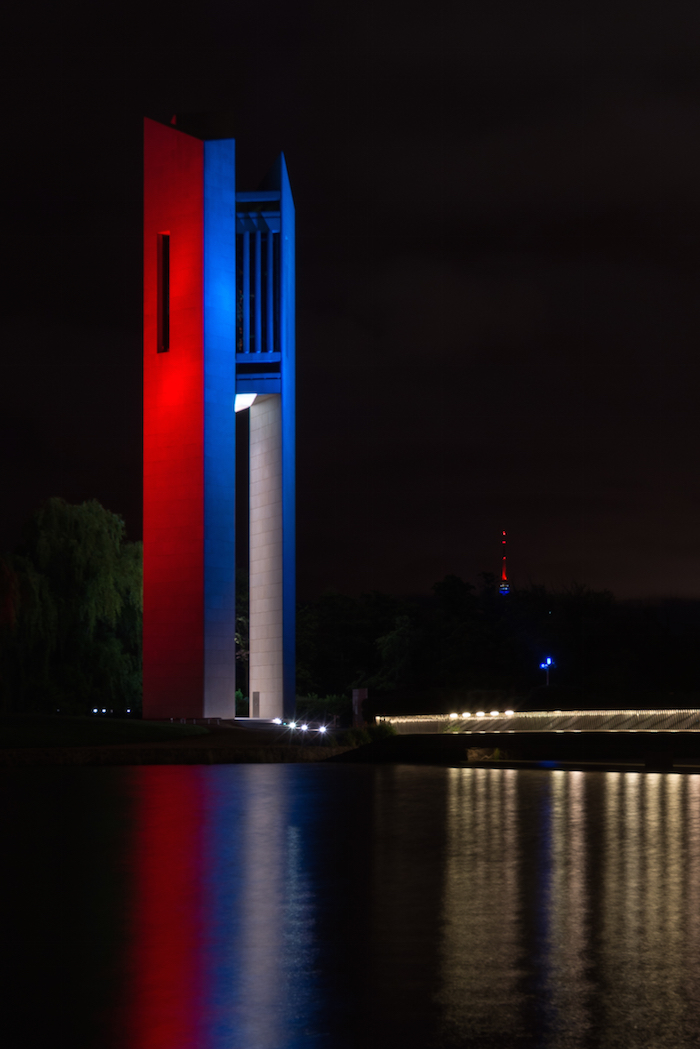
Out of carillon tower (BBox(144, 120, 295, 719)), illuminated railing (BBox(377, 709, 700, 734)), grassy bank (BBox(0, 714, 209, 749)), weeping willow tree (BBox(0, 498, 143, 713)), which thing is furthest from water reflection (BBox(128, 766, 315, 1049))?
carillon tower (BBox(144, 120, 295, 719))

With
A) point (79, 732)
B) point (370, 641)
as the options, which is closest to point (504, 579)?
point (370, 641)

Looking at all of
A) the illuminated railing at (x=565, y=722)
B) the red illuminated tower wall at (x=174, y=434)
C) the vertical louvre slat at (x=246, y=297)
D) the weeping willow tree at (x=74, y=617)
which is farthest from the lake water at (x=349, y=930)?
the vertical louvre slat at (x=246, y=297)

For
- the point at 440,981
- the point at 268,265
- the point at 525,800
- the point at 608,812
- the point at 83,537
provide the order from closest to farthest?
the point at 440,981 < the point at 608,812 < the point at 525,800 < the point at 83,537 < the point at 268,265

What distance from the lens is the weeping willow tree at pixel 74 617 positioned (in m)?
33.9

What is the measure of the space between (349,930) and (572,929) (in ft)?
3.42

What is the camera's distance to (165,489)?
37.6m

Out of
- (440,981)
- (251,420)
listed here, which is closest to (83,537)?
(251,420)

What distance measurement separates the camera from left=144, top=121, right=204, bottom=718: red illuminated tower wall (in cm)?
3650

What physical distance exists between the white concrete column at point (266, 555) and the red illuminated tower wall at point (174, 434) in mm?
3484

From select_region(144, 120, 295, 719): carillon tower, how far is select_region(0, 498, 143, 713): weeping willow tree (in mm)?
1110

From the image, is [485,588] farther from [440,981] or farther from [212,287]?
[440,981]

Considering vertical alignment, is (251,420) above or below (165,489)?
above

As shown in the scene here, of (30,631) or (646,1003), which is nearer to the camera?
(646,1003)

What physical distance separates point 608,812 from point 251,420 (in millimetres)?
30485
